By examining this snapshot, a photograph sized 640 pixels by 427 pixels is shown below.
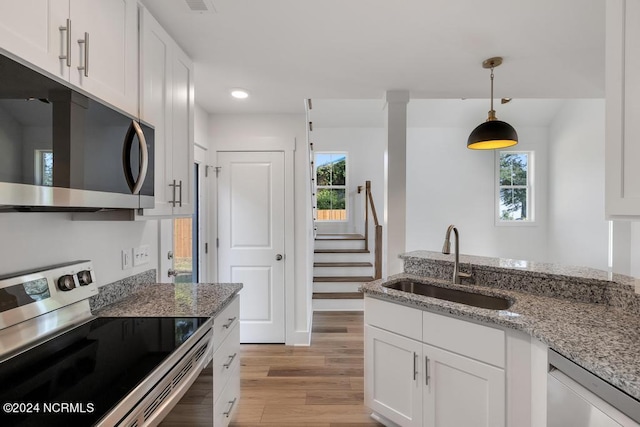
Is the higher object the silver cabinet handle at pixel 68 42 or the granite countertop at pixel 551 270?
the silver cabinet handle at pixel 68 42

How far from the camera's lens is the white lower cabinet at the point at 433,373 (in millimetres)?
1411

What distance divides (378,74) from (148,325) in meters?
2.22

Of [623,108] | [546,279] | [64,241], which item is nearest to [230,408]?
[64,241]

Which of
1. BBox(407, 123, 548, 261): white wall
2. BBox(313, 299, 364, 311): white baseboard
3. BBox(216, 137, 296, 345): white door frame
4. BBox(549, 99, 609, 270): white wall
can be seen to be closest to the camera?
BBox(216, 137, 296, 345): white door frame

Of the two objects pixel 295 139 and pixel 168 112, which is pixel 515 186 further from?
pixel 168 112

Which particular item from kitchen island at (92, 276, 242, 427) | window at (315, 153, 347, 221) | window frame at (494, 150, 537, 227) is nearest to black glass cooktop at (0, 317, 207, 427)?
kitchen island at (92, 276, 242, 427)

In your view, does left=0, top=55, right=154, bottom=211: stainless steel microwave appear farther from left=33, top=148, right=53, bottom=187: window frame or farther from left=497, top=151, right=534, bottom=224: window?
left=497, top=151, right=534, bottom=224: window

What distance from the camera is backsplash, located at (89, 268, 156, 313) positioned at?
58.1 inches

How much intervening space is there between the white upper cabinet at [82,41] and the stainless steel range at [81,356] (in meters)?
0.74

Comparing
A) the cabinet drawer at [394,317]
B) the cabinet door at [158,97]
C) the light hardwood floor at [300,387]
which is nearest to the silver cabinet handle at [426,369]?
the cabinet drawer at [394,317]

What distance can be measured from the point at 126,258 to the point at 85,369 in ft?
3.02

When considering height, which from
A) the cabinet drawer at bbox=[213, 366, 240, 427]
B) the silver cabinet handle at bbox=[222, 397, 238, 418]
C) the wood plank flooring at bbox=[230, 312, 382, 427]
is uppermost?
the cabinet drawer at bbox=[213, 366, 240, 427]

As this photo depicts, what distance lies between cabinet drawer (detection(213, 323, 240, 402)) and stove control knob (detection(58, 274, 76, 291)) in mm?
698

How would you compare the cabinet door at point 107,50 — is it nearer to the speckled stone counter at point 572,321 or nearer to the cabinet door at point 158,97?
the cabinet door at point 158,97
